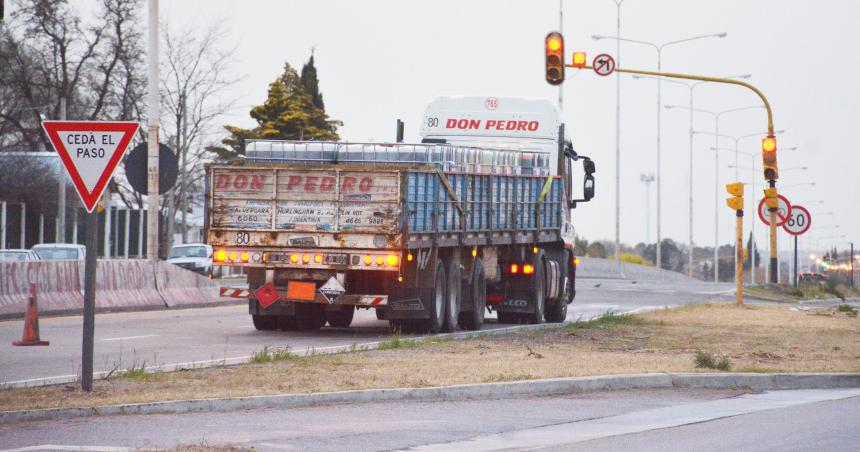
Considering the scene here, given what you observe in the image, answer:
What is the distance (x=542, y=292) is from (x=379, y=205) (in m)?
7.04

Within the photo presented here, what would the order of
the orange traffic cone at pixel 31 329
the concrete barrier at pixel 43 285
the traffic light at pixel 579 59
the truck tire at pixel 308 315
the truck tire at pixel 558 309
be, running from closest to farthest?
the orange traffic cone at pixel 31 329, the truck tire at pixel 308 315, the concrete barrier at pixel 43 285, the truck tire at pixel 558 309, the traffic light at pixel 579 59

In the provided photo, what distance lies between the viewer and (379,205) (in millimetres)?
20797

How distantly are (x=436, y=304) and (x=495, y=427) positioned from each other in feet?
33.5

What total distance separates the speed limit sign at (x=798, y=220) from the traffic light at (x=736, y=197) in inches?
140

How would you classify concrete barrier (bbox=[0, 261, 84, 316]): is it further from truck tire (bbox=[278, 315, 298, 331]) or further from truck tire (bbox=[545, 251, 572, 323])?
truck tire (bbox=[545, 251, 572, 323])

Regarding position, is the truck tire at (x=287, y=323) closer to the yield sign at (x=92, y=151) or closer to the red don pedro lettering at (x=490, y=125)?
the red don pedro lettering at (x=490, y=125)

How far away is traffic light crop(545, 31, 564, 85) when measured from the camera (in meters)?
30.4

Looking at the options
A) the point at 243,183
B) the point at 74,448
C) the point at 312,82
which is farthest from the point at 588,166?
the point at 312,82

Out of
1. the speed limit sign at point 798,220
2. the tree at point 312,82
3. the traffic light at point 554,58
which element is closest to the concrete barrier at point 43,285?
the traffic light at point 554,58

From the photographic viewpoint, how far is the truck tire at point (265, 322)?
22.8 m

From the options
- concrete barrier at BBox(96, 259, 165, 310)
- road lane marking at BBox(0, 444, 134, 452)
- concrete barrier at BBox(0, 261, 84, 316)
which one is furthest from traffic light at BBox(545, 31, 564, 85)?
road lane marking at BBox(0, 444, 134, 452)

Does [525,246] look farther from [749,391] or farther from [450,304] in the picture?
[749,391]

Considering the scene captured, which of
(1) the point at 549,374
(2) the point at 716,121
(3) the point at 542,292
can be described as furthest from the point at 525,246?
(2) the point at 716,121

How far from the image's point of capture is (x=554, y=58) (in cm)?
3041
